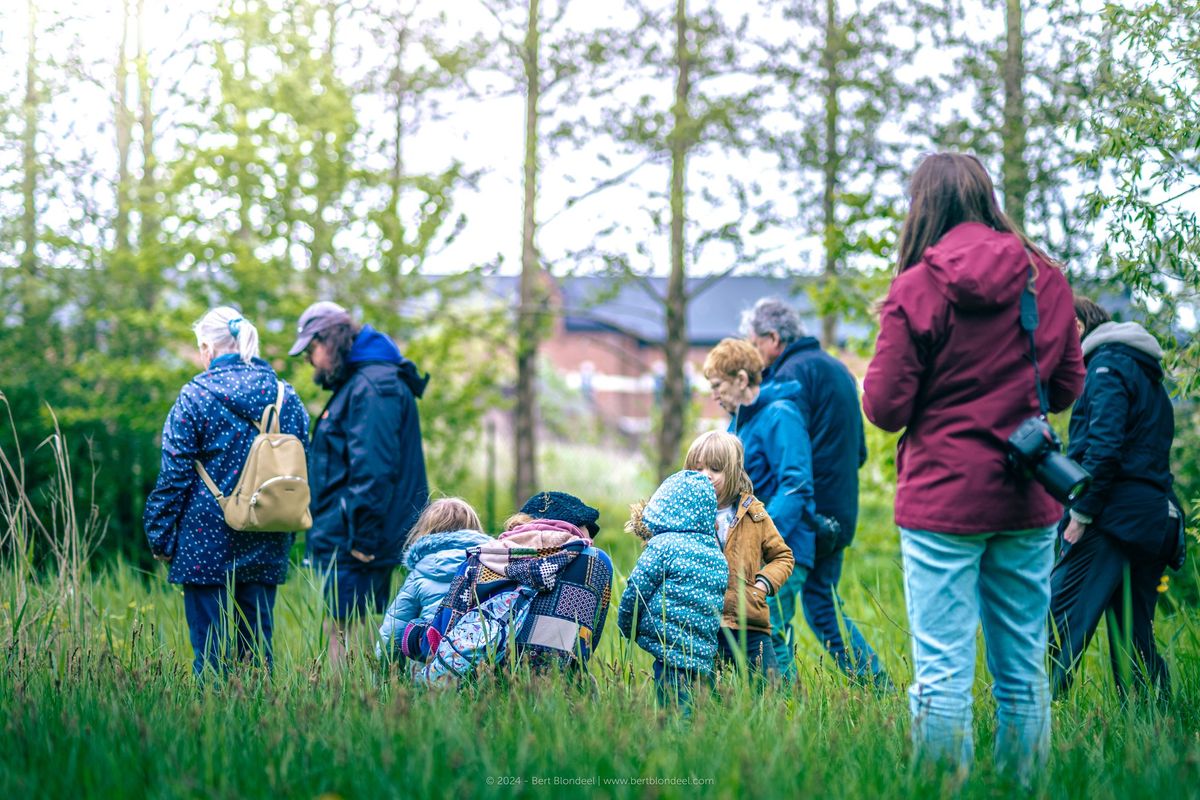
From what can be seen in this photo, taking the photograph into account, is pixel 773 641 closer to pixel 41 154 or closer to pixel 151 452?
pixel 151 452

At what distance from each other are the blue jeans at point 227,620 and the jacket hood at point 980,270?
285cm

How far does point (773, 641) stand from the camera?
15.5 feet

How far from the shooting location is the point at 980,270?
3.12 m

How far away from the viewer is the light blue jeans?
124 inches

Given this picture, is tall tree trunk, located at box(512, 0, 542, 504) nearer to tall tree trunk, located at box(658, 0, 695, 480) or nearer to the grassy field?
tall tree trunk, located at box(658, 0, 695, 480)

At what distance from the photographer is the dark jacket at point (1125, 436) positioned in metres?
4.35

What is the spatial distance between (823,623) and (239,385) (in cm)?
283

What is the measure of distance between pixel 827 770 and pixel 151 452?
874 cm

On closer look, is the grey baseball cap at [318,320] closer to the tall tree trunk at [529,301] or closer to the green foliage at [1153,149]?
the green foliage at [1153,149]

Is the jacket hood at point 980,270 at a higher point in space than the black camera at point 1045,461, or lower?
higher

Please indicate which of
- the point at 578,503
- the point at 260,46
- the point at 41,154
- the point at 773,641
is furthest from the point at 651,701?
the point at 41,154

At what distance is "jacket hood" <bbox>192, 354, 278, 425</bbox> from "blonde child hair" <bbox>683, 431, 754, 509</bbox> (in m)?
1.80

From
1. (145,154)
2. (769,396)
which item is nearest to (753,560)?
(769,396)

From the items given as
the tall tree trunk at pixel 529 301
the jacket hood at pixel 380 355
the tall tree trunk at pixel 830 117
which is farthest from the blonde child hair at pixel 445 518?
the tall tree trunk at pixel 529 301
